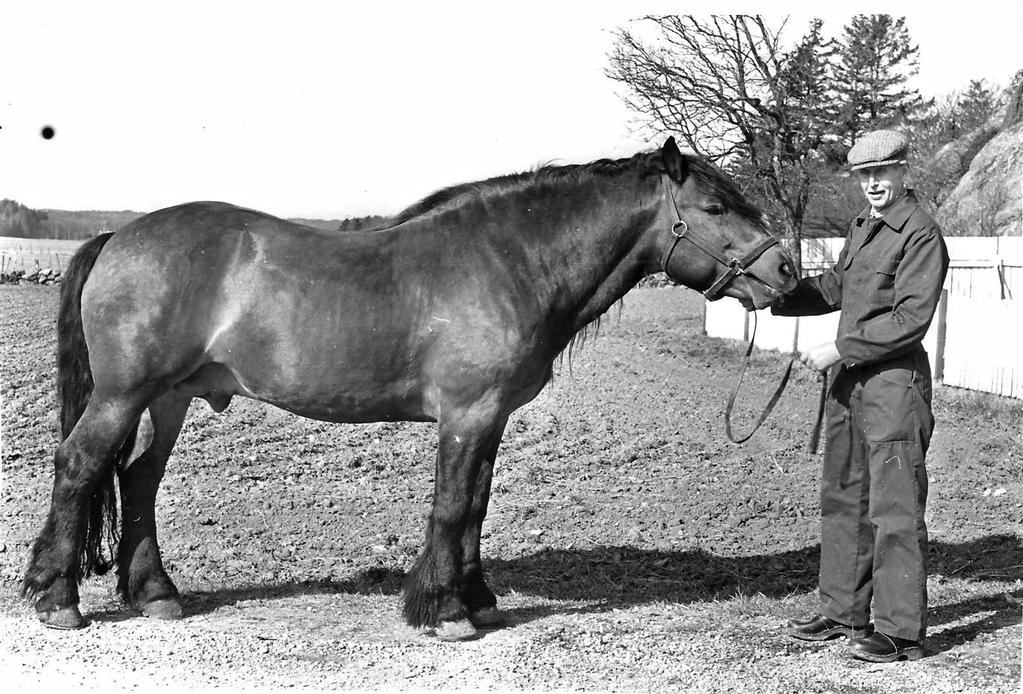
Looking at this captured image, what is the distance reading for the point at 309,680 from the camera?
417cm

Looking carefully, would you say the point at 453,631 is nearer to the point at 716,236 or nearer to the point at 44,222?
the point at 716,236

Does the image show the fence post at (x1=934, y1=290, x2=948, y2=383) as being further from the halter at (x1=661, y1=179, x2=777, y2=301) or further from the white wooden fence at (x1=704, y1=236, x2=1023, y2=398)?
the halter at (x1=661, y1=179, x2=777, y2=301)

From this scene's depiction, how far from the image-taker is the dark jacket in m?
4.25

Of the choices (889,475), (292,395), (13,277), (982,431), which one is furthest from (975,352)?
(13,277)

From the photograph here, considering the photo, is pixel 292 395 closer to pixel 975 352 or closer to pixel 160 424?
pixel 160 424

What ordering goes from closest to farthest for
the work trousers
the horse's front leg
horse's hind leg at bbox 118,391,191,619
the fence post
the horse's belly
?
the work trousers < the horse's front leg < the horse's belly < horse's hind leg at bbox 118,391,191,619 < the fence post

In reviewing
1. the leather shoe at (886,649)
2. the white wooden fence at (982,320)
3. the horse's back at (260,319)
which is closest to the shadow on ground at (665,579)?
the leather shoe at (886,649)

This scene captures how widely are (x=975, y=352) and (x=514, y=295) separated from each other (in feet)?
28.4

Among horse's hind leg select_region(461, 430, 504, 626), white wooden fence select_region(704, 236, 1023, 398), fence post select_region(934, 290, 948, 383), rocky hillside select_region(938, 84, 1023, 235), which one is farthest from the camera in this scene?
rocky hillside select_region(938, 84, 1023, 235)

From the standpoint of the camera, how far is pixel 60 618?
460 cm

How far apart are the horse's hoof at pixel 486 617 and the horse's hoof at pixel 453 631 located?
0.58 feet

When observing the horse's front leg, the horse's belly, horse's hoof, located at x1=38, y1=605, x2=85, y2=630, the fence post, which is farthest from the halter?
the fence post

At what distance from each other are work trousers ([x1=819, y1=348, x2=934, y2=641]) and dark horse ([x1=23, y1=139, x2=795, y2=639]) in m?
0.64

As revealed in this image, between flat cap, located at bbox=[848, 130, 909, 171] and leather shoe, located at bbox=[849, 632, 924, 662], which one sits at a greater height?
flat cap, located at bbox=[848, 130, 909, 171]
